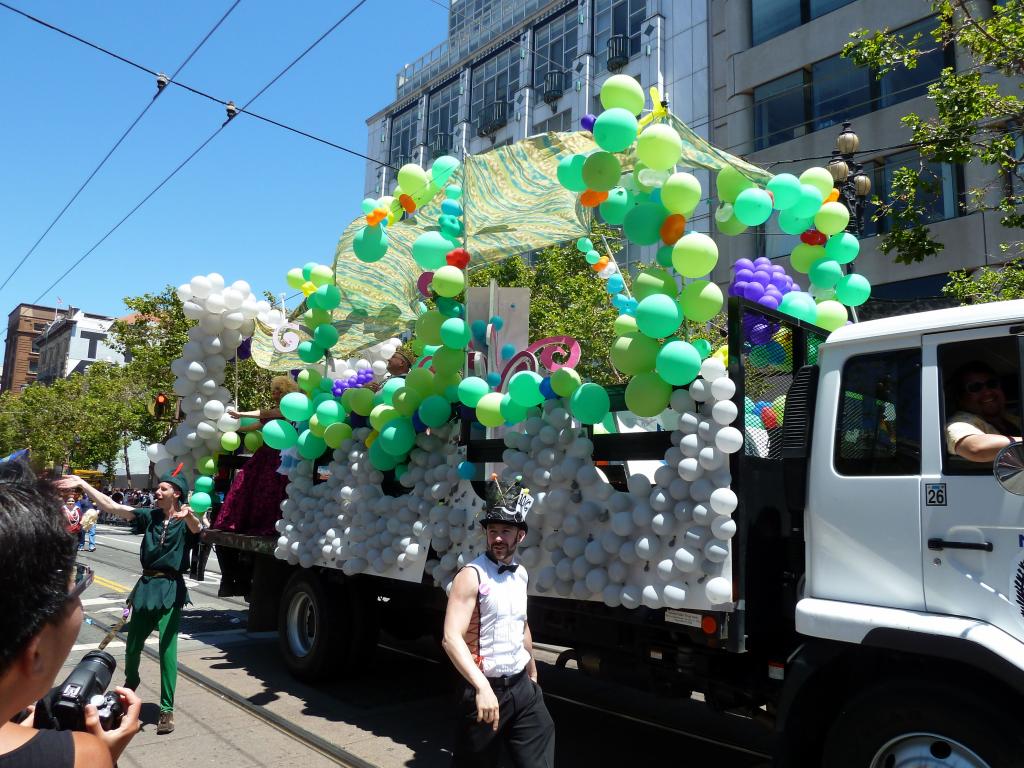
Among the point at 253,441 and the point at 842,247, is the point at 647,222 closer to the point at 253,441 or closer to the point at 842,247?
the point at 842,247

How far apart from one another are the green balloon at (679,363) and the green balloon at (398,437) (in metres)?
2.40

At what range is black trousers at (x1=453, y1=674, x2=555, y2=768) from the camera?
3.41m

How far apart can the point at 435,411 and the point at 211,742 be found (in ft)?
9.11

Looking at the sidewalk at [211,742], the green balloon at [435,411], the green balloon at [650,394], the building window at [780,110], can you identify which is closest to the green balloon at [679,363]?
the green balloon at [650,394]

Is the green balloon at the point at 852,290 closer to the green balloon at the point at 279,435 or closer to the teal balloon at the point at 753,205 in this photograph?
the teal balloon at the point at 753,205

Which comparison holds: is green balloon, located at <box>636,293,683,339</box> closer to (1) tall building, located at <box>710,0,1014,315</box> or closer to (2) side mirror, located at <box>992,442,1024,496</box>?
(2) side mirror, located at <box>992,442,1024,496</box>

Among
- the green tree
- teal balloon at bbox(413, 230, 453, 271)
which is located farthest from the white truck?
the green tree

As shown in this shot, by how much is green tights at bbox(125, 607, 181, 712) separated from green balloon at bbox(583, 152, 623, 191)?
4321mm

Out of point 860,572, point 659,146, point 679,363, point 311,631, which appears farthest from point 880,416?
point 311,631

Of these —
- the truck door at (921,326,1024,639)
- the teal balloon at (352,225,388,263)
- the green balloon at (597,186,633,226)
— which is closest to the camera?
the truck door at (921,326,1024,639)

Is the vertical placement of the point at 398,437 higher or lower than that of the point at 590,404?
lower

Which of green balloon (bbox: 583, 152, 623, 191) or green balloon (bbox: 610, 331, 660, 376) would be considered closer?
green balloon (bbox: 610, 331, 660, 376)

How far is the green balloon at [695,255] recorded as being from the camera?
4.53 meters

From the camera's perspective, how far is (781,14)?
23797 mm
